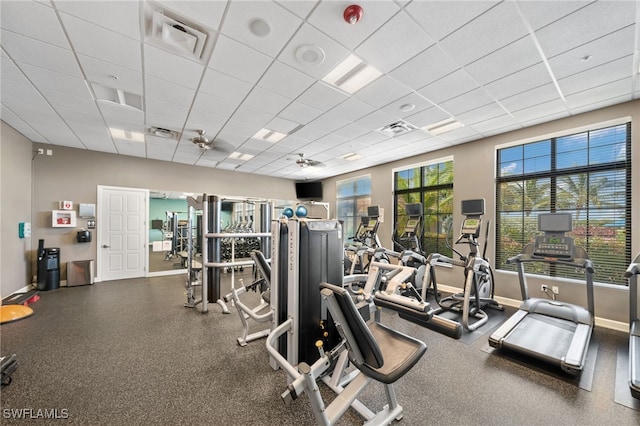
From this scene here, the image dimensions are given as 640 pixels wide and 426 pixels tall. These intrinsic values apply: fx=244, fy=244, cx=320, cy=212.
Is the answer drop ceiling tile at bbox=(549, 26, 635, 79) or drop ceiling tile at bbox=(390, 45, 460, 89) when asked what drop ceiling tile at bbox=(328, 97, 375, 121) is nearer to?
drop ceiling tile at bbox=(390, 45, 460, 89)

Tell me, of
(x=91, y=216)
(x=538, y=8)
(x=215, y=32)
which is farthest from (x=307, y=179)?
(x=538, y=8)

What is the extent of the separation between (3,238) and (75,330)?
2.59 m

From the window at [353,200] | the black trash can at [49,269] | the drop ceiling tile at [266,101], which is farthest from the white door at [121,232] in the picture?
the window at [353,200]

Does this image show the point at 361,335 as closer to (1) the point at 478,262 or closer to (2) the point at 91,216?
(1) the point at 478,262

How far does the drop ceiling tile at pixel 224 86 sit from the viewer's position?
115 inches

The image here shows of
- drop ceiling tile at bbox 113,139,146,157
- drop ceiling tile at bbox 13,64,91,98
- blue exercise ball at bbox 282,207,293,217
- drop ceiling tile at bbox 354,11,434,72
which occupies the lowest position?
blue exercise ball at bbox 282,207,293,217

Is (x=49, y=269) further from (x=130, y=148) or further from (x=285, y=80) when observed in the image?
(x=285, y=80)

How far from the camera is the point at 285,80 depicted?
300cm

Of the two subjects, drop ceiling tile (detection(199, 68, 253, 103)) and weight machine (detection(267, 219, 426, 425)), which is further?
drop ceiling tile (detection(199, 68, 253, 103))

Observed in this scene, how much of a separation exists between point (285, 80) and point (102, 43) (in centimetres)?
181

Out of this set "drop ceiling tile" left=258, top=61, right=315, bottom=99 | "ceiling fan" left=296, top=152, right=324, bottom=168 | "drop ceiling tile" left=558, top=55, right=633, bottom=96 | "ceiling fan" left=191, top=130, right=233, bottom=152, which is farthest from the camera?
"ceiling fan" left=296, top=152, right=324, bottom=168

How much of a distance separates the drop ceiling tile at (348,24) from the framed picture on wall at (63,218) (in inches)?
271

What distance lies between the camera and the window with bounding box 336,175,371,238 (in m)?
7.82

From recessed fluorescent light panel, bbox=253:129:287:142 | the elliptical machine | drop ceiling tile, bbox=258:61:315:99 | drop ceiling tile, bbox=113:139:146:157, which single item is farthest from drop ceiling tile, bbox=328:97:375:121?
drop ceiling tile, bbox=113:139:146:157
